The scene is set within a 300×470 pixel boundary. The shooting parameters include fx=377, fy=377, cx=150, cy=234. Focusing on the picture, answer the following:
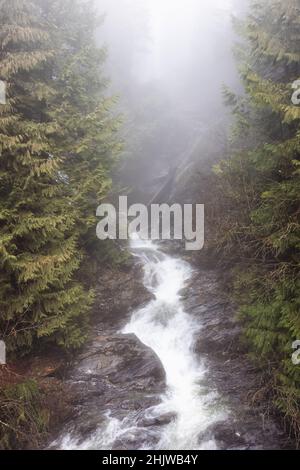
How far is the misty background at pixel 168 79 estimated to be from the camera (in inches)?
1042

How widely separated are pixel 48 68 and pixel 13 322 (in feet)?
29.8

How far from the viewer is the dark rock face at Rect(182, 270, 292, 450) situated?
27.0 ft

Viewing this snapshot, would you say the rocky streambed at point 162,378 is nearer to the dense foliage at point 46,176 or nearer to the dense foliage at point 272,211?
the dense foliage at point 272,211

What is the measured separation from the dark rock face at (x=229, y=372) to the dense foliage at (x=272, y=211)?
517 mm

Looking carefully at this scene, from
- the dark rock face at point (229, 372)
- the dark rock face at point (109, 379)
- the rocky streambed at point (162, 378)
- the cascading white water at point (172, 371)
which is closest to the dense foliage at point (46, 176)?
the dark rock face at point (109, 379)

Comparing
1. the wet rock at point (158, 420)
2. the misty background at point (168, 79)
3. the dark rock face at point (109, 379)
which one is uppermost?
the misty background at point (168, 79)

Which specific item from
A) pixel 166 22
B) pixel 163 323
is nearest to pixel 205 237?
pixel 163 323

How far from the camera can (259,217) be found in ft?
34.0

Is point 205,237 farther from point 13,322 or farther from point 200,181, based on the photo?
point 13,322

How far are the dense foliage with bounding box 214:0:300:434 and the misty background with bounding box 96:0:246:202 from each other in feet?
36.3

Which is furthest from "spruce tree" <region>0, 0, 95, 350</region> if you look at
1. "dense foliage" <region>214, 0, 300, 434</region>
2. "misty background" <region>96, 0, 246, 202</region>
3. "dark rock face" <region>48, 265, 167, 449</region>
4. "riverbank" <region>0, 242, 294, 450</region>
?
"misty background" <region>96, 0, 246, 202</region>

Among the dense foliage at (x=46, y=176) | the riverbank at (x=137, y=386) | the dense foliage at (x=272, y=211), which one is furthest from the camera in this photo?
the dense foliage at (x=46, y=176)

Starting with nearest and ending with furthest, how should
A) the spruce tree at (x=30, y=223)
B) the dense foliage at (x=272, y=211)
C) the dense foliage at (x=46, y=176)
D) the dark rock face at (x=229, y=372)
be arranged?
the dark rock face at (x=229, y=372) < the dense foliage at (x=272, y=211) < the spruce tree at (x=30, y=223) < the dense foliage at (x=46, y=176)

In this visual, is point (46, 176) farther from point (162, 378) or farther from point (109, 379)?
point (162, 378)
